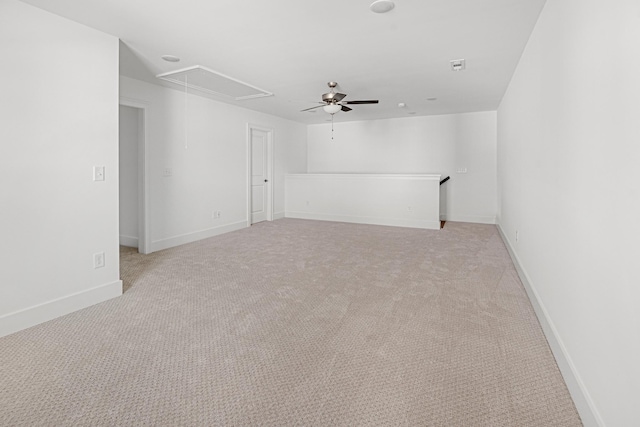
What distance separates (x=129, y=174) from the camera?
5.01 meters

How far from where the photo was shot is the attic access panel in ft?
13.7

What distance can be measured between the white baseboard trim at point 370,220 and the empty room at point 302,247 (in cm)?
129

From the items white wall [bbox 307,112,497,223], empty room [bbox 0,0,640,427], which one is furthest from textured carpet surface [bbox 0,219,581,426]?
white wall [bbox 307,112,497,223]

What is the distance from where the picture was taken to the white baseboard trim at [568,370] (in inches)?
56.2

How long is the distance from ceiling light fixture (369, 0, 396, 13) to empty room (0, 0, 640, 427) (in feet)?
0.10

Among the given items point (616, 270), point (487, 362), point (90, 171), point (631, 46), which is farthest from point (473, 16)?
point (90, 171)

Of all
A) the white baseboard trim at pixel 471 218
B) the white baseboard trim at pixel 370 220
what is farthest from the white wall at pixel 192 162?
the white baseboard trim at pixel 471 218

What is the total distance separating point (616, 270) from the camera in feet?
4.10

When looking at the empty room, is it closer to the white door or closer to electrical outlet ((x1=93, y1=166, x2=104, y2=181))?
electrical outlet ((x1=93, y1=166, x2=104, y2=181))

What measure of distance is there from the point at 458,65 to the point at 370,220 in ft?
12.8

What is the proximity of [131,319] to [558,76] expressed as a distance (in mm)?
3511

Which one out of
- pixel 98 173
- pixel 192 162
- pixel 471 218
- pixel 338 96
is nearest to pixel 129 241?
pixel 192 162

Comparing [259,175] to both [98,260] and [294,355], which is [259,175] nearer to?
[98,260]

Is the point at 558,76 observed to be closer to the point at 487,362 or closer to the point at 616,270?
the point at 616,270
